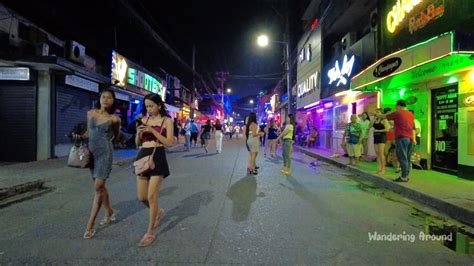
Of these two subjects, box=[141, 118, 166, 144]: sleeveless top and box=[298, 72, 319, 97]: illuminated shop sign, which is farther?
box=[298, 72, 319, 97]: illuminated shop sign

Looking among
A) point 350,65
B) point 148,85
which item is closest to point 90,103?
point 148,85

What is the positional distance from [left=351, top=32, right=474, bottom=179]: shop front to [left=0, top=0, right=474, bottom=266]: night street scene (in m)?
0.05

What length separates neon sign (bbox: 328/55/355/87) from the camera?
15770 millimetres

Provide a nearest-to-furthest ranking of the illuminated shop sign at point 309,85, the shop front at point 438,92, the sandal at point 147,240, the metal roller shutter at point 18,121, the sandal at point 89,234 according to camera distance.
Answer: the sandal at point 147,240, the sandal at point 89,234, the shop front at point 438,92, the metal roller shutter at point 18,121, the illuminated shop sign at point 309,85

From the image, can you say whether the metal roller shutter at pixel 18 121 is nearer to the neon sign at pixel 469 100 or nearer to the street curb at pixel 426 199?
the street curb at pixel 426 199

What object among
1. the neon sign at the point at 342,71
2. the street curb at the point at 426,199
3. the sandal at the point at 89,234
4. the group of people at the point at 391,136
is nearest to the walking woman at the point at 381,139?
the group of people at the point at 391,136

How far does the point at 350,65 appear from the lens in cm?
1574

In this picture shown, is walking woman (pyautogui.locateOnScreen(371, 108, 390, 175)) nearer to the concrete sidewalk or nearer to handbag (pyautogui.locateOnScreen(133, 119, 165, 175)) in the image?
handbag (pyautogui.locateOnScreen(133, 119, 165, 175))

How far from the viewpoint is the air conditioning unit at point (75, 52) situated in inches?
565

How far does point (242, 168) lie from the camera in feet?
39.9

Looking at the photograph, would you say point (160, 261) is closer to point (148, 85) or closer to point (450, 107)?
point (450, 107)

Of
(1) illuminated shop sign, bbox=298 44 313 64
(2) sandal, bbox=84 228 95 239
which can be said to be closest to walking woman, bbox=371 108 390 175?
(2) sandal, bbox=84 228 95 239

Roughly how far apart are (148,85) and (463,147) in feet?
55.2

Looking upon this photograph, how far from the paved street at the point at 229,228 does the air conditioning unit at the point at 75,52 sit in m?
7.03
